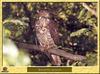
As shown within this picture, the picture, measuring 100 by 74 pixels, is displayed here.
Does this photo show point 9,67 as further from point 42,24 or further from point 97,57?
point 97,57

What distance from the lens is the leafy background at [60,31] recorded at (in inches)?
31.1

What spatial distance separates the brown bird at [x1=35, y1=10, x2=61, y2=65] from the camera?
2.60ft

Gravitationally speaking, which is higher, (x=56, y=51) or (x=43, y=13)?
(x=43, y=13)

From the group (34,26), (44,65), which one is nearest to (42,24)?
(34,26)

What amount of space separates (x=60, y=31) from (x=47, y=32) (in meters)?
0.04

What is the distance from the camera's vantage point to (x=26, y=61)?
0.79m

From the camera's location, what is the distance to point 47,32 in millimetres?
796

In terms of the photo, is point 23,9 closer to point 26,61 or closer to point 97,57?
point 26,61

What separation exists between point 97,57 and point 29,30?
0.22m

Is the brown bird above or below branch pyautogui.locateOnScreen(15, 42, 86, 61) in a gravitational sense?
above

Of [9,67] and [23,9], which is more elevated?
[23,9]

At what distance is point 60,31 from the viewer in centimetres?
79

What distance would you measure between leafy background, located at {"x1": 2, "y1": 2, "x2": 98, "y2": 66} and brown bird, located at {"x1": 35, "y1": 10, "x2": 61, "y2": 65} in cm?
1

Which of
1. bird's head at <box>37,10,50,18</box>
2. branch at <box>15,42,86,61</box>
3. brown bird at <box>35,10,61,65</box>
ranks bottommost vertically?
branch at <box>15,42,86,61</box>
